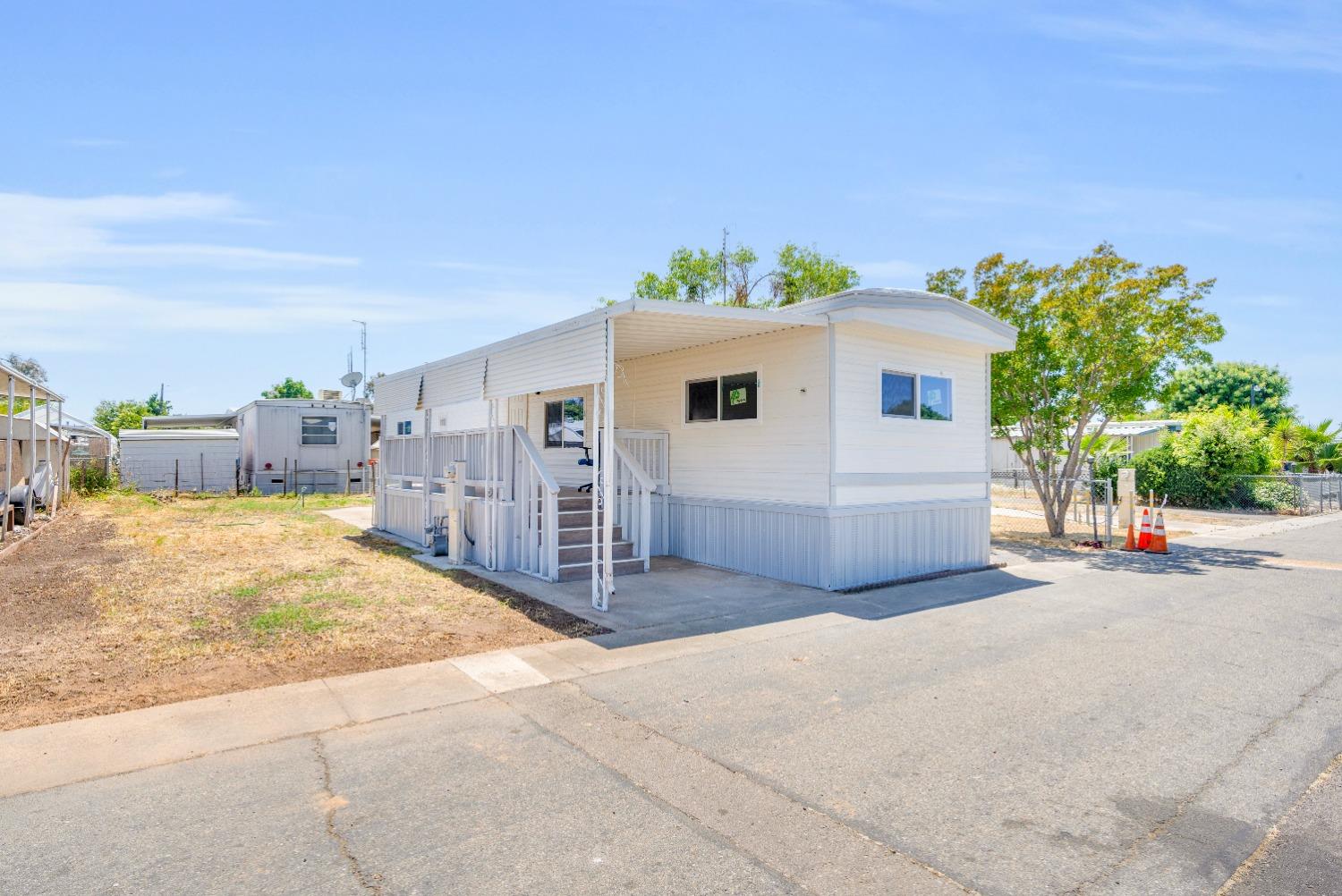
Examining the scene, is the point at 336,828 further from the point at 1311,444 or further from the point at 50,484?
the point at 1311,444

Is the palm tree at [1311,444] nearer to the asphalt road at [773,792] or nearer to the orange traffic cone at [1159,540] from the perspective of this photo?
the orange traffic cone at [1159,540]

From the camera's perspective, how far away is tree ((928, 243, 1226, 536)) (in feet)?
41.5

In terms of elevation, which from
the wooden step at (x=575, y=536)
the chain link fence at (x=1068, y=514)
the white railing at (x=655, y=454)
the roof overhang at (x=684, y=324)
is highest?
the roof overhang at (x=684, y=324)

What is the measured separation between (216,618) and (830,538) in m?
6.39

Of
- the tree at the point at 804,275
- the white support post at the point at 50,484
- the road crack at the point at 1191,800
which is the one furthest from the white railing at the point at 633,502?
the tree at the point at 804,275

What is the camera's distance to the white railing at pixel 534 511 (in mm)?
8523

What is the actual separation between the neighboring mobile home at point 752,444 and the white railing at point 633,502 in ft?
0.09

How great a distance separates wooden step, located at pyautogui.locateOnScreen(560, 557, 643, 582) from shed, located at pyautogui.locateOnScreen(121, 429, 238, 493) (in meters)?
18.7

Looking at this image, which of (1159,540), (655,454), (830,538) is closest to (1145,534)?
(1159,540)

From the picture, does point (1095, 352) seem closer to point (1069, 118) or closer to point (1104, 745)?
point (1069, 118)

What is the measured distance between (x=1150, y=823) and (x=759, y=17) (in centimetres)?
941

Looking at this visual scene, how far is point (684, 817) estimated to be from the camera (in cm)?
317

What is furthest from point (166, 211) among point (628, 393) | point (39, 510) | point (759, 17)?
point (759, 17)

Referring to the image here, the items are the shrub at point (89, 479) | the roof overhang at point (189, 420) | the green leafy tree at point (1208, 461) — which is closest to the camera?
the shrub at point (89, 479)
